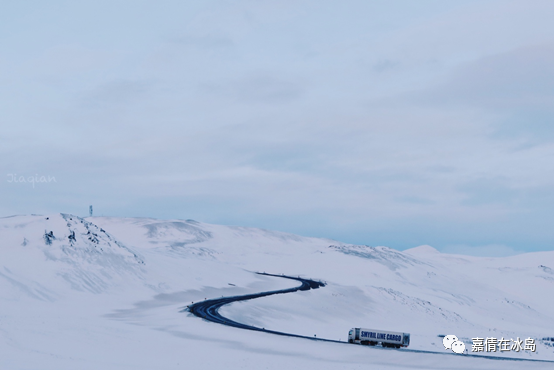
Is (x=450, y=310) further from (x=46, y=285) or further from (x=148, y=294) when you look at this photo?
(x=46, y=285)

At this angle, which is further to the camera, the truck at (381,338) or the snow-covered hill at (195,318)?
the truck at (381,338)

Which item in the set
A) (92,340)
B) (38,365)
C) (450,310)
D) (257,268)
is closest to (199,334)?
(92,340)

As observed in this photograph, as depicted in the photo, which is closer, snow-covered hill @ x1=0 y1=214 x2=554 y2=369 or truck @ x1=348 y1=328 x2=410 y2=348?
snow-covered hill @ x1=0 y1=214 x2=554 y2=369

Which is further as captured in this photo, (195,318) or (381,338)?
(195,318)
